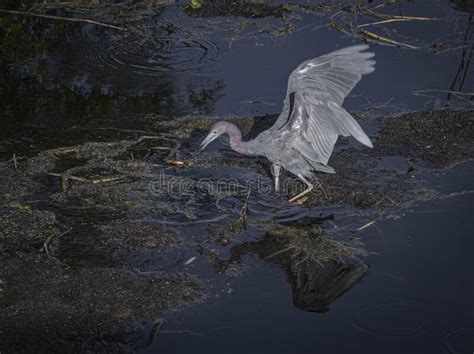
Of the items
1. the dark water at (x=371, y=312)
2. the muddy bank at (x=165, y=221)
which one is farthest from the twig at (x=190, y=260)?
the dark water at (x=371, y=312)

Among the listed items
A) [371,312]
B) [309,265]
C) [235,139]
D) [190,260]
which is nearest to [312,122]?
[235,139]

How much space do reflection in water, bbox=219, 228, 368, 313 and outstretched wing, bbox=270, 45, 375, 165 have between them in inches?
31.0

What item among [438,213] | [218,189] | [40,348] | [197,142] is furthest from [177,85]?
[40,348]

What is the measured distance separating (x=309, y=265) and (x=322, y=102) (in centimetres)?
123

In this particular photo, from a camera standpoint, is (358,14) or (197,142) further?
(358,14)

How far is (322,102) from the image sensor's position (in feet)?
19.4

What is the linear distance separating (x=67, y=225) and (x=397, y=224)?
7.51 ft

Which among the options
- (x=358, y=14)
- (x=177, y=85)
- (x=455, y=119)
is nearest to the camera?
(x=455, y=119)

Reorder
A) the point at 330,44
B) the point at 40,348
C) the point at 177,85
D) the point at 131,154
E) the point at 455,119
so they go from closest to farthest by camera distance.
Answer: the point at 40,348, the point at 131,154, the point at 455,119, the point at 177,85, the point at 330,44

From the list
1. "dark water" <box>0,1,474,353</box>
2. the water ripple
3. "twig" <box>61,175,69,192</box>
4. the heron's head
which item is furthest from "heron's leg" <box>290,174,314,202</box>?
the water ripple

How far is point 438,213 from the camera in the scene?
5902mm

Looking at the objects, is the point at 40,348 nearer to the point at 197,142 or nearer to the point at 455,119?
the point at 197,142

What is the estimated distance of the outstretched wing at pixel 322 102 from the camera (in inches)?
225

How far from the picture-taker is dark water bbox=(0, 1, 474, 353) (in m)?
4.70
